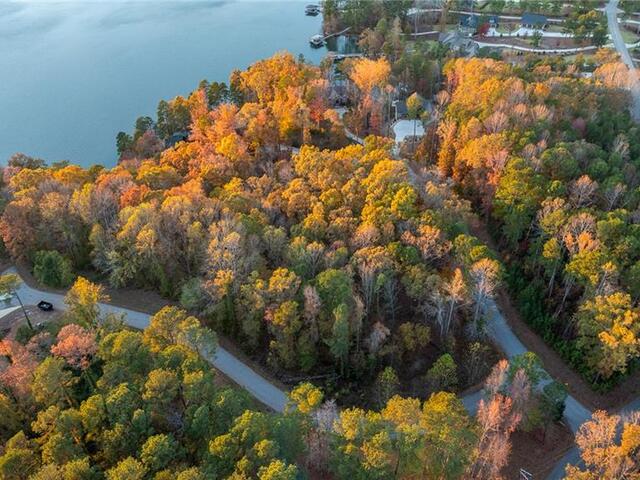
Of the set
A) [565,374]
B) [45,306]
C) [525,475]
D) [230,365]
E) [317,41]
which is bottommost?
[565,374]

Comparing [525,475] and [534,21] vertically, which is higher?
[534,21]

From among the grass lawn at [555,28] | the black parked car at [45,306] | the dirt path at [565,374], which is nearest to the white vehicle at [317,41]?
the grass lawn at [555,28]

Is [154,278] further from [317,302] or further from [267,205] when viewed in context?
[317,302]

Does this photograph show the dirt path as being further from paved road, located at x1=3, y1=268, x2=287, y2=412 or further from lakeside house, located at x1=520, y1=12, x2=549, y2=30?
lakeside house, located at x1=520, y1=12, x2=549, y2=30

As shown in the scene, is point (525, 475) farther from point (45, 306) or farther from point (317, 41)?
point (317, 41)

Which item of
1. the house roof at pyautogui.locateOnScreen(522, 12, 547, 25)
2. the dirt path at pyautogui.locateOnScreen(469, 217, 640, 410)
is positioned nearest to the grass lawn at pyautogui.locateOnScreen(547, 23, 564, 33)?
the house roof at pyautogui.locateOnScreen(522, 12, 547, 25)

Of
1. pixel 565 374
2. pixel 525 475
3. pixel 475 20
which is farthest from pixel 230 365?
pixel 475 20
